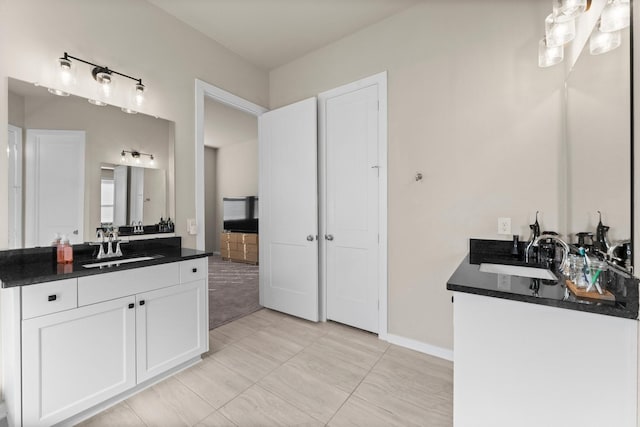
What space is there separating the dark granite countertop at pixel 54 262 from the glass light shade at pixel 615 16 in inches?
95.8

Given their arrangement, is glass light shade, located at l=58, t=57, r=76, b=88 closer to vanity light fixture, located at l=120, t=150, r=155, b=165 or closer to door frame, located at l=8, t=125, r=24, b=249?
door frame, located at l=8, t=125, r=24, b=249

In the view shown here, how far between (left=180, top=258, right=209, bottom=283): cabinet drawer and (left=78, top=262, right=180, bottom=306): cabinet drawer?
37mm

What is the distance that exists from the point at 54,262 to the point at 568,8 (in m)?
3.09

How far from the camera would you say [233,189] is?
6.95 meters

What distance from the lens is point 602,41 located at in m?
1.16

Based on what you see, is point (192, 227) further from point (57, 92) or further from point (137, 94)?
point (57, 92)

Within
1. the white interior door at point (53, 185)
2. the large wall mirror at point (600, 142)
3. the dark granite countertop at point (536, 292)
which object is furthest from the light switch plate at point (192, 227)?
the large wall mirror at point (600, 142)

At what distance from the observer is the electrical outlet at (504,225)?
6.15 ft

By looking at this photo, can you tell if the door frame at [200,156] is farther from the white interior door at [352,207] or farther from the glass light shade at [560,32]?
the glass light shade at [560,32]

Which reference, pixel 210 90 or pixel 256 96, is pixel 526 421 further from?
pixel 256 96

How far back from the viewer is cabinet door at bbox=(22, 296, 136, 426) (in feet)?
4.39

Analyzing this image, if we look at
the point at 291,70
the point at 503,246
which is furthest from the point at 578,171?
the point at 291,70

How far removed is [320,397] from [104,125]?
2.32 m

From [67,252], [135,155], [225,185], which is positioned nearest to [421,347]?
[67,252]
